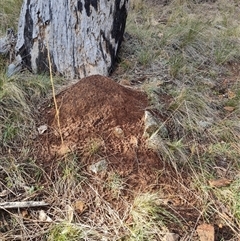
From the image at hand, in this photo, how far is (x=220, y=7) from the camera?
14.3 feet

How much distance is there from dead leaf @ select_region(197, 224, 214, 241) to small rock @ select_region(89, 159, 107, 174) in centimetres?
56

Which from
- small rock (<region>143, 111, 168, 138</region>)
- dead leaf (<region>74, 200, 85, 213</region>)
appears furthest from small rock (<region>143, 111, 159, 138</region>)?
dead leaf (<region>74, 200, 85, 213</region>)

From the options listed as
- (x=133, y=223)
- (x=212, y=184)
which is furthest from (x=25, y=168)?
(x=212, y=184)

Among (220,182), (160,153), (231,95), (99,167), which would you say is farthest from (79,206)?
(231,95)

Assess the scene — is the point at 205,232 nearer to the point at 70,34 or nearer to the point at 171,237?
the point at 171,237

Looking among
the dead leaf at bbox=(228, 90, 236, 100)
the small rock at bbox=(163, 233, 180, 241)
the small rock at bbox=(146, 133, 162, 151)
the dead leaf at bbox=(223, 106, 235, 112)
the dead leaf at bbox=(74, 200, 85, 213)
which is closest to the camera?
the small rock at bbox=(163, 233, 180, 241)

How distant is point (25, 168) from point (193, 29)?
2.20 m

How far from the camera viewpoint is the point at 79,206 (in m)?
1.71

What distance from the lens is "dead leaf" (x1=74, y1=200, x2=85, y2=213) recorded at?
1.69 metres

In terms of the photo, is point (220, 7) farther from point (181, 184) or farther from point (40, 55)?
point (181, 184)

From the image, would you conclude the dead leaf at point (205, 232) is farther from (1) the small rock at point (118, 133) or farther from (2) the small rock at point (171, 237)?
(1) the small rock at point (118, 133)

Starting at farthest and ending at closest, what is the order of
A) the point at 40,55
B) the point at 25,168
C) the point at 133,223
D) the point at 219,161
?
the point at 40,55 < the point at 219,161 < the point at 25,168 < the point at 133,223

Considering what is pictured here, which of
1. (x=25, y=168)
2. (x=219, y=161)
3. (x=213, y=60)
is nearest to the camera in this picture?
(x=25, y=168)

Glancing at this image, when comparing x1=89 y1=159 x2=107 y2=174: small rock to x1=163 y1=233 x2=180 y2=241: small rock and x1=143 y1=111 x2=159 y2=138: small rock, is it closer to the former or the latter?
x1=143 y1=111 x2=159 y2=138: small rock
